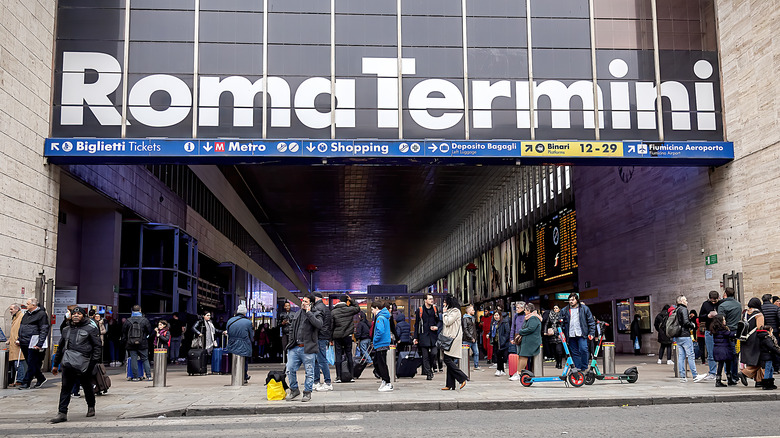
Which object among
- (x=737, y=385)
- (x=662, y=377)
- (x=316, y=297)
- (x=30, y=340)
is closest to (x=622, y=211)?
(x=662, y=377)

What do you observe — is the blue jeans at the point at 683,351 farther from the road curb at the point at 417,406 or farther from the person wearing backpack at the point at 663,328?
the road curb at the point at 417,406

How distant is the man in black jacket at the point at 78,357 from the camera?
33.0 feet

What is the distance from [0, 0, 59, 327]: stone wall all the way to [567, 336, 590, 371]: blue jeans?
1186 centimetres

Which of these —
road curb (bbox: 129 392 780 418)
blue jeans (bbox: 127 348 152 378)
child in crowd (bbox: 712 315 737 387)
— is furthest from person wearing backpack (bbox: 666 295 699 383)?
blue jeans (bbox: 127 348 152 378)

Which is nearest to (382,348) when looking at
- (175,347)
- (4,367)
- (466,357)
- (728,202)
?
(466,357)

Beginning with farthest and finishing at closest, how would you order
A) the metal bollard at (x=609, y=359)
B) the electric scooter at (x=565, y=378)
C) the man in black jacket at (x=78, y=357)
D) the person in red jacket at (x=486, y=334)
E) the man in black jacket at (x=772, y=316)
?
1. the person in red jacket at (x=486, y=334)
2. the metal bollard at (x=609, y=359)
3. the man in black jacket at (x=772, y=316)
4. the electric scooter at (x=565, y=378)
5. the man in black jacket at (x=78, y=357)

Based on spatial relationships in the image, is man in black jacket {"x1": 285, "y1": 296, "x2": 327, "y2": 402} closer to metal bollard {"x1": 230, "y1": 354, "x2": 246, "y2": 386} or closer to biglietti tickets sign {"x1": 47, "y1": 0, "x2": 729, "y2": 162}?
metal bollard {"x1": 230, "y1": 354, "x2": 246, "y2": 386}

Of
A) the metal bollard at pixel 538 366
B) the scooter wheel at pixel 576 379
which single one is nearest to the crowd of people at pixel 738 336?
the scooter wheel at pixel 576 379

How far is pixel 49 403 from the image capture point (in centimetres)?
1219

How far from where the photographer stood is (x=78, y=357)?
10.2 meters

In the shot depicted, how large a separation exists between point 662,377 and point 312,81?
11.2 m

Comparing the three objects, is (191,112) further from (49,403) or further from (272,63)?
(49,403)

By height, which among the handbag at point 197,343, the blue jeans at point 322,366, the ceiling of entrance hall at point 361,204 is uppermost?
the ceiling of entrance hall at point 361,204

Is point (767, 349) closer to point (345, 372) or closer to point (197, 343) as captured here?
point (345, 372)
